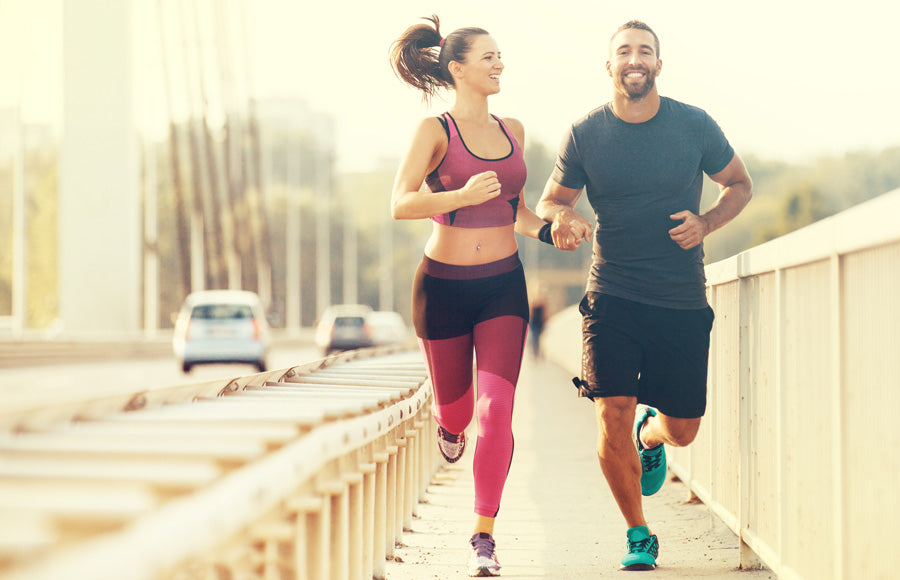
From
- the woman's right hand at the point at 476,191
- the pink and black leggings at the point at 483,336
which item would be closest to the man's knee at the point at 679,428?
the pink and black leggings at the point at 483,336

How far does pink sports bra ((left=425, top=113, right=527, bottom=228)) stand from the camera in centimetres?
568

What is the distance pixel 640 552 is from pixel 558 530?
5.00 ft

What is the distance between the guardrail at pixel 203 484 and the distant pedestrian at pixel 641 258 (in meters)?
0.90

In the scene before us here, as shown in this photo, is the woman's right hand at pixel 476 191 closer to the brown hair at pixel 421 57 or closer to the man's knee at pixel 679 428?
the brown hair at pixel 421 57

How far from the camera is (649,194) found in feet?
18.4

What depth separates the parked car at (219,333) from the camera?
27.2 meters

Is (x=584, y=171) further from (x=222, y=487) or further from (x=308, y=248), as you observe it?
(x=308, y=248)

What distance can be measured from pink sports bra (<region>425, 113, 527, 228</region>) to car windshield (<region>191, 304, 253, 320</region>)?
22314 mm

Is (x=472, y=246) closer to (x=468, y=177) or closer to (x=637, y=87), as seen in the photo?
(x=468, y=177)

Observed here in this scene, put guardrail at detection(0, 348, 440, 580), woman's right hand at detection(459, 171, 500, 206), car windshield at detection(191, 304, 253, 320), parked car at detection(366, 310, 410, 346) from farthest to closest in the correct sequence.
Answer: parked car at detection(366, 310, 410, 346) < car windshield at detection(191, 304, 253, 320) < woman's right hand at detection(459, 171, 500, 206) < guardrail at detection(0, 348, 440, 580)

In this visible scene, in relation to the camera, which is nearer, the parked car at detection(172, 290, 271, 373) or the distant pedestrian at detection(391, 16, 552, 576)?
the distant pedestrian at detection(391, 16, 552, 576)

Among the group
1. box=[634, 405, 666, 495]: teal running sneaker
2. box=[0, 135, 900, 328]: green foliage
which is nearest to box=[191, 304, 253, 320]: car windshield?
box=[634, 405, 666, 495]: teal running sneaker

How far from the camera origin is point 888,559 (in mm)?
3449

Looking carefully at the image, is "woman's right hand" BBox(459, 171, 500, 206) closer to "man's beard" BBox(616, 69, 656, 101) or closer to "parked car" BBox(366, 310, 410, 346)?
"man's beard" BBox(616, 69, 656, 101)
